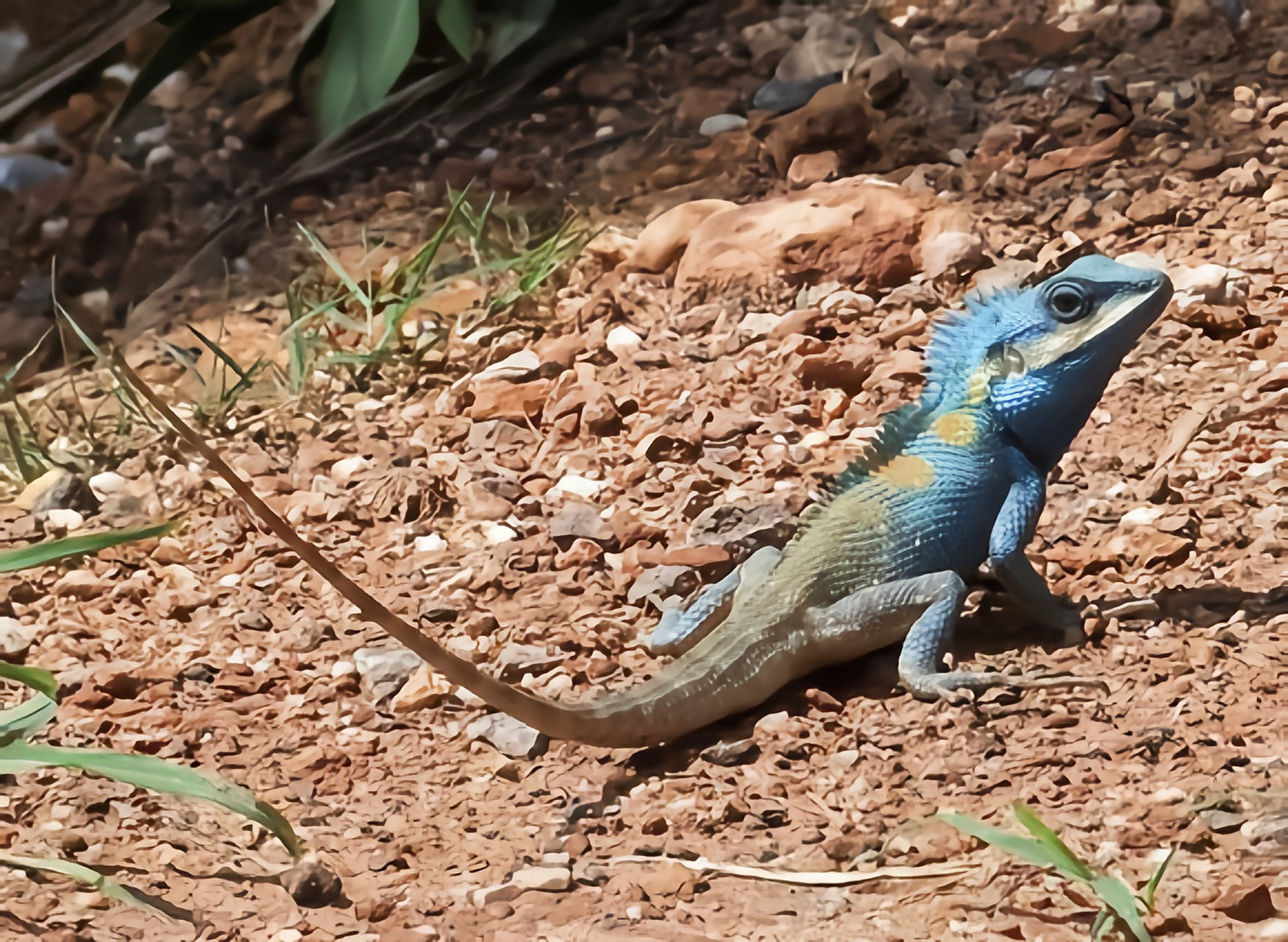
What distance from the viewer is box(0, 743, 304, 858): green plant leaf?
7.54ft

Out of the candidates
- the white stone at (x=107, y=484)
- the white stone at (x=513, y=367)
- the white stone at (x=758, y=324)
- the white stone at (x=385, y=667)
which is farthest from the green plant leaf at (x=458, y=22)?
the white stone at (x=385, y=667)

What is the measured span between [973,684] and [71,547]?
1784 mm

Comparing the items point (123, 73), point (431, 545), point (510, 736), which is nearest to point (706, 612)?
point (510, 736)

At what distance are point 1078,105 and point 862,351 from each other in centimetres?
161

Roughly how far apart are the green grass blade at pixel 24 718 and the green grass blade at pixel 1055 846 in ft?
5.89

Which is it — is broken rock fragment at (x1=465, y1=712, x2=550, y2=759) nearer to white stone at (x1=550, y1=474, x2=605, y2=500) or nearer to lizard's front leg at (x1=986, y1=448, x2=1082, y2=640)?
white stone at (x1=550, y1=474, x2=605, y2=500)

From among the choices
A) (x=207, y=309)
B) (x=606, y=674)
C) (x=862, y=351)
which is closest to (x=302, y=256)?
(x=207, y=309)

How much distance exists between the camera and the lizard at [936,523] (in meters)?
2.71

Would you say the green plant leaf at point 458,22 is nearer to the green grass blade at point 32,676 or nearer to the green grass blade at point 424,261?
the green grass blade at point 424,261

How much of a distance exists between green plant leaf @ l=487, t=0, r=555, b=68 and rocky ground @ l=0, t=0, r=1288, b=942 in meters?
0.30

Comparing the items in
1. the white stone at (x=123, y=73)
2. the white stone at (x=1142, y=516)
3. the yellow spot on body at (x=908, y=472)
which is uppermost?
the white stone at (x=123, y=73)

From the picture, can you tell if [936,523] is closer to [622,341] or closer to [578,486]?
[578,486]

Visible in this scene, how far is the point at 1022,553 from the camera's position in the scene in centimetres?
286

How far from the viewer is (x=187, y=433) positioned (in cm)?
198
